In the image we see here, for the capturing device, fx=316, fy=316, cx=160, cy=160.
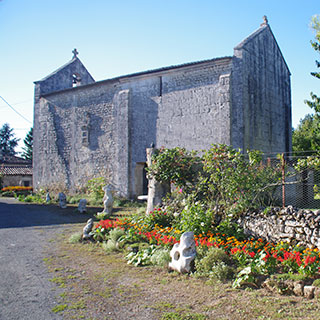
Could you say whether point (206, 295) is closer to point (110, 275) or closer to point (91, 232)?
point (110, 275)

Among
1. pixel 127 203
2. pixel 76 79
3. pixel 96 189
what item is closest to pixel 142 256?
pixel 127 203

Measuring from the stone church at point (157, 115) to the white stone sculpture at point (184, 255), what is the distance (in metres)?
8.28

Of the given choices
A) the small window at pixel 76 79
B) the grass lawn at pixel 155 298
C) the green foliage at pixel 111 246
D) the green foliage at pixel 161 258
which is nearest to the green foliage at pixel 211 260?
the grass lawn at pixel 155 298

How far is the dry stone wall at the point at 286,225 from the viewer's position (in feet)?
18.1

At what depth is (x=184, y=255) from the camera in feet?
16.8

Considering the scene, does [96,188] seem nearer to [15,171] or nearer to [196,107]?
[196,107]

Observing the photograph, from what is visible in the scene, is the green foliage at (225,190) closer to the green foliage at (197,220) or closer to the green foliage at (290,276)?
the green foliage at (197,220)

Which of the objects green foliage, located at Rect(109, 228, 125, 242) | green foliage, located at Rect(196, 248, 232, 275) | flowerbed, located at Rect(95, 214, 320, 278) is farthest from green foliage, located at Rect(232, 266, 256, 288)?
green foliage, located at Rect(109, 228, 125, 242)

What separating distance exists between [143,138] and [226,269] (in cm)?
1144

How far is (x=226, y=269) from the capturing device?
186 inches

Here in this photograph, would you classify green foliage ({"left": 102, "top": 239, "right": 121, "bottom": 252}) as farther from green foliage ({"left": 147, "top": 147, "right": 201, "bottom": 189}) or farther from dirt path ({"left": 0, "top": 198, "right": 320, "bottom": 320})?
green foliage ({"left": 147, "top": 147, "right": 201, "bottom": 189})

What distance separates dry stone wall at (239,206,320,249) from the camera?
5.52 m

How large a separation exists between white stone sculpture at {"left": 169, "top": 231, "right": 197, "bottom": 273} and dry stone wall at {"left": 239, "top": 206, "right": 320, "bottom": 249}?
70.2 inches

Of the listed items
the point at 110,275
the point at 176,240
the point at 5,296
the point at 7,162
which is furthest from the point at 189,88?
the point at 7,162
